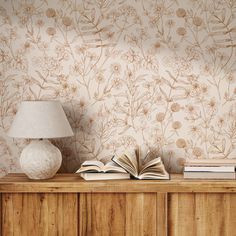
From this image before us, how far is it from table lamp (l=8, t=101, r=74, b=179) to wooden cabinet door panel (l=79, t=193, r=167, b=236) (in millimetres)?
247

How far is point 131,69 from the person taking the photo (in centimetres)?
274

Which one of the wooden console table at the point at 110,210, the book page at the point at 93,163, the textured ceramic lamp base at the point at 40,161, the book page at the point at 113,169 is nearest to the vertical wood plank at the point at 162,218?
the wooden console table at the point at 110,210

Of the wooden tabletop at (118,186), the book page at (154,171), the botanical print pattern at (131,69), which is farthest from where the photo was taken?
the botanical print pattern at (131,69)

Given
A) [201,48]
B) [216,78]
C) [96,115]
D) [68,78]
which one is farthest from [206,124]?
[68,78]

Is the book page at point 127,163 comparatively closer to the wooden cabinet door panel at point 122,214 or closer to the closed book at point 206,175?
the wooden cabinet door panel at point 122,214

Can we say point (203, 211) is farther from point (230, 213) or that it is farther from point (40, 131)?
point (40, 131)

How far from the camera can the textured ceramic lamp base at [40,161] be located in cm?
244

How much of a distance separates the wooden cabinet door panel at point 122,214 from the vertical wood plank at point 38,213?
0.07 m

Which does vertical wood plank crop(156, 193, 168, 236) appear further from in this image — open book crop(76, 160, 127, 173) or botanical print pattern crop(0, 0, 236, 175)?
botanical print pattern crop(0, 0, 236, 175)

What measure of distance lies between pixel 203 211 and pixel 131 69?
0.89 metres

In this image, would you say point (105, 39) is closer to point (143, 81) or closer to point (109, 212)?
point (143, 81)

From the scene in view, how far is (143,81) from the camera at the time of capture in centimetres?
274

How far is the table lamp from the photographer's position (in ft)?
7.89

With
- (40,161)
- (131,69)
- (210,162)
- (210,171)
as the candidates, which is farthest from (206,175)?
(40,161)
